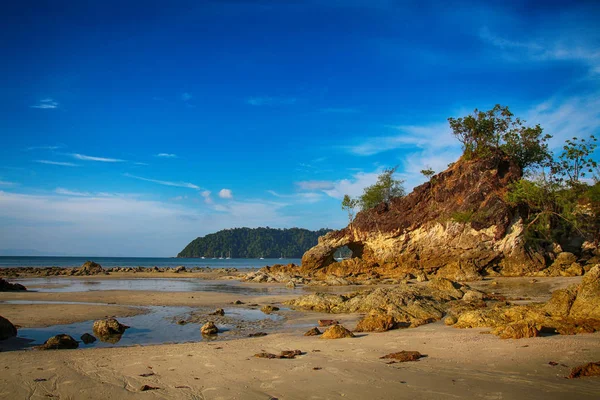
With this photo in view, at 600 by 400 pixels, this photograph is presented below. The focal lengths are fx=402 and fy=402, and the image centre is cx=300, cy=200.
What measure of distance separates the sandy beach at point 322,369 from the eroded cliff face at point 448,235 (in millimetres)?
25178

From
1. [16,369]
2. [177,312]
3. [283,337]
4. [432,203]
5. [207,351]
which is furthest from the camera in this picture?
[432,203]

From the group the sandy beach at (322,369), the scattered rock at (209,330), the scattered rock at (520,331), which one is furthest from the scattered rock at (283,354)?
the scattered rock at (520,331)

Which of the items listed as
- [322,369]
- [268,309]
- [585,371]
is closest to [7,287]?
[268,309]

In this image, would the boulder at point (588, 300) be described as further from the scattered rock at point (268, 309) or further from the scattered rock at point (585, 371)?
the scattered rock at point (268, 309)

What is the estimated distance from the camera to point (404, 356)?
8.15 meters

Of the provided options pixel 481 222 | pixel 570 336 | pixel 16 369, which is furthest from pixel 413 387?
pixel 481 222

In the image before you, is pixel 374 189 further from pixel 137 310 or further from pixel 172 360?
pixel 172 360

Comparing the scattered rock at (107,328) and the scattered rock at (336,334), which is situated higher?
the scattered rock at (336,334)

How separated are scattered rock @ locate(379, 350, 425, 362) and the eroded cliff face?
2620 cm

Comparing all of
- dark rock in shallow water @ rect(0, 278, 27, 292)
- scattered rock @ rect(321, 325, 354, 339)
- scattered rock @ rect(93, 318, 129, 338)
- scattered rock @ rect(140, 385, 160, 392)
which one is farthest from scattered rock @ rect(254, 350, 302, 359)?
dark rock in shallow water @ rect(0, 278, 27, 292)

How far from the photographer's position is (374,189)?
5412 cm

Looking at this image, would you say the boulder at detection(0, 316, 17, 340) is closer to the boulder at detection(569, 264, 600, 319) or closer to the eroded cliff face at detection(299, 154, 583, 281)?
the boulder at detection(569, 264, 600, 319)

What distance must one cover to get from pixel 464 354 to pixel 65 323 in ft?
43.6

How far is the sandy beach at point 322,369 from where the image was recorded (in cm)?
615
